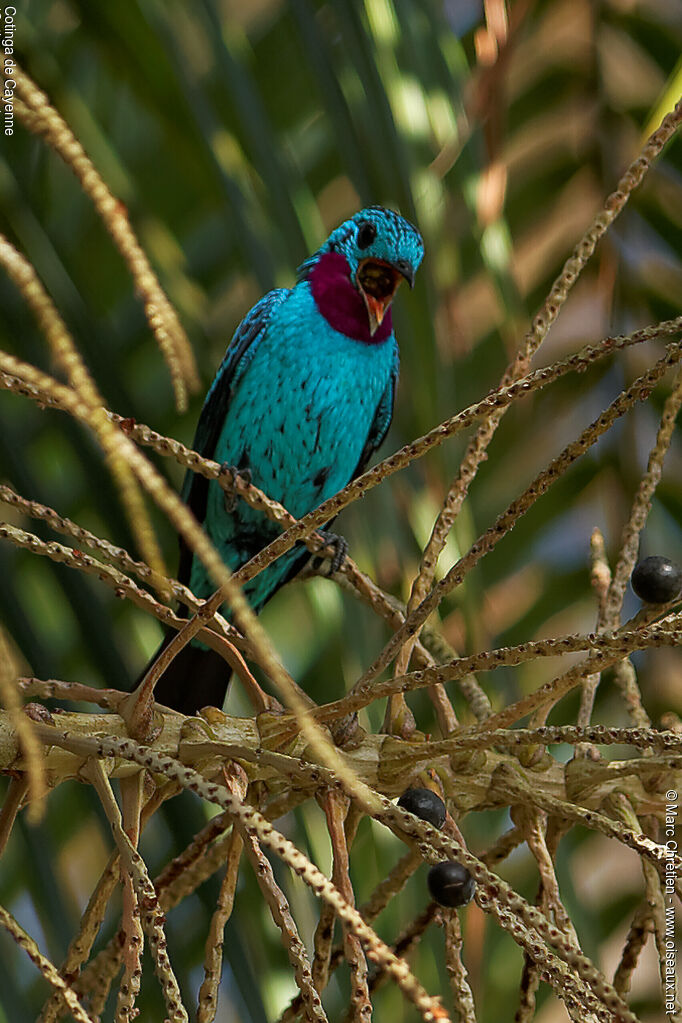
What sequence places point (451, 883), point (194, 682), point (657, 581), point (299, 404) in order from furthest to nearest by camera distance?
point (299, 404)
point (194, 682)
point (657, 581)
point (451, 883)

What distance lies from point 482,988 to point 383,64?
3.91 ft

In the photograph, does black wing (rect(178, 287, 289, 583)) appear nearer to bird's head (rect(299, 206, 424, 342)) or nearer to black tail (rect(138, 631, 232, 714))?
bird's head (rect(299, 206, 424, 342))

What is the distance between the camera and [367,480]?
0.60 m

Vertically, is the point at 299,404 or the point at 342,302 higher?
the point at 342,302

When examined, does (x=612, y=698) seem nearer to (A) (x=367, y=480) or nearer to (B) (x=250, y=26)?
(B) (x=250, y=26)

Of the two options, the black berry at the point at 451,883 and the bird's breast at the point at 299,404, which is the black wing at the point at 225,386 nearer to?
the bird's breast at the point at 299,404

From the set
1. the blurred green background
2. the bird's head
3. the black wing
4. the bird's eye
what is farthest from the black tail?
the bird's eye

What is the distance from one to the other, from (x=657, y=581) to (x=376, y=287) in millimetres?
969

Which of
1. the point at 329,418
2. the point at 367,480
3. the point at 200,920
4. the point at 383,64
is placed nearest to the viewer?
the point at 367,480

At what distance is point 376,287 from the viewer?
1.64 m

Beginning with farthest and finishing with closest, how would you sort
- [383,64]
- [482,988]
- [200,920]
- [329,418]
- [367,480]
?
[329,418]
[482,988]
[200,920]
[383,64]
[367,480]

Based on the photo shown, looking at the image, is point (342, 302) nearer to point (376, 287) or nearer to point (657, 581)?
point (376, 287)

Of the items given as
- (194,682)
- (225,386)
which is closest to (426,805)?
(194,682)

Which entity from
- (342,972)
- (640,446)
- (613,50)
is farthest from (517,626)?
(613,50)
